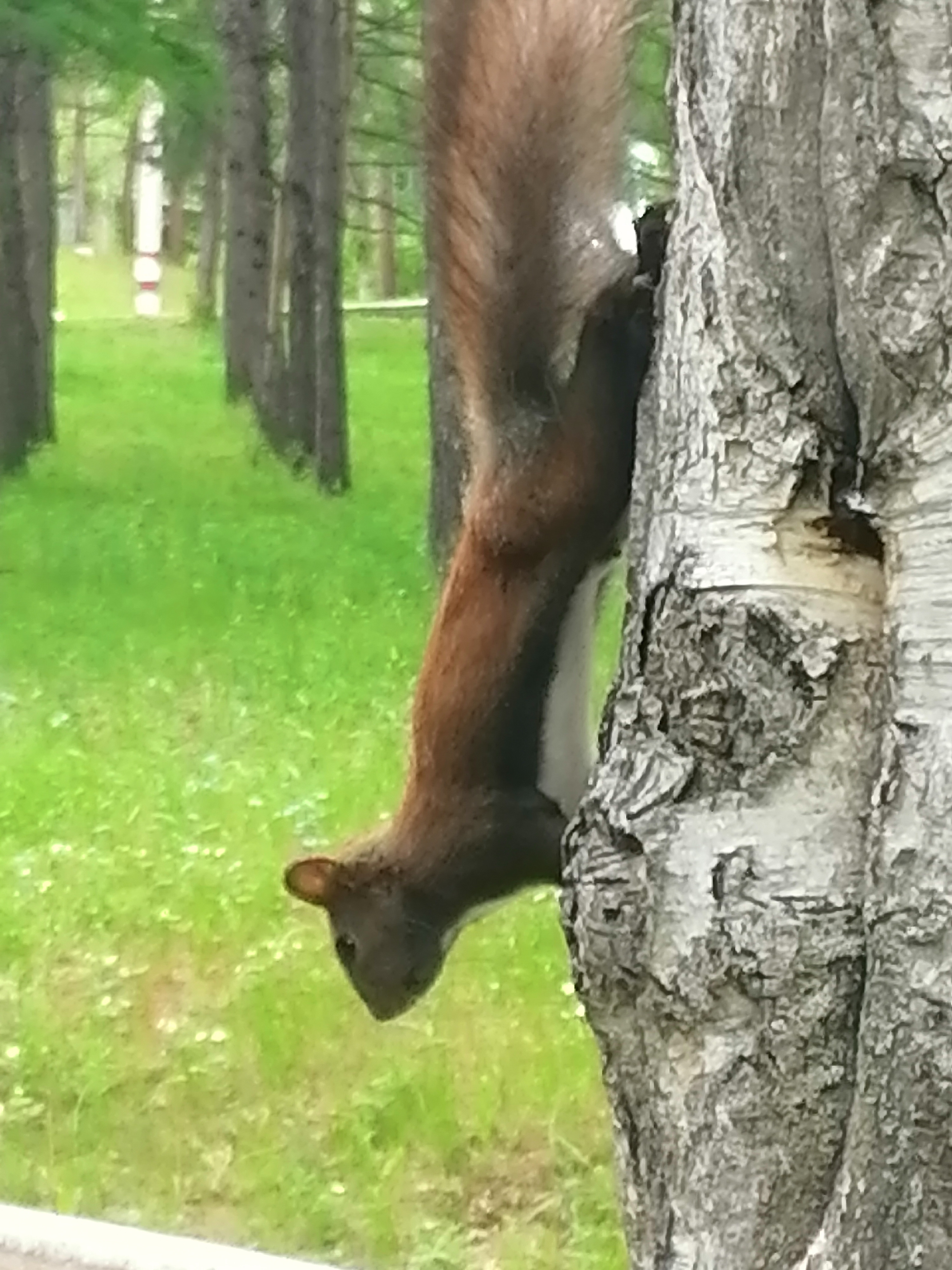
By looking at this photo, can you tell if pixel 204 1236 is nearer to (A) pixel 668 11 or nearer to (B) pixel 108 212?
(A) pixel 668 11

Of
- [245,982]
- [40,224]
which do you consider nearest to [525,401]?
[245,982]

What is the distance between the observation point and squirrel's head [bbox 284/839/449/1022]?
153 inches

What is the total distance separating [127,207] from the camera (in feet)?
132

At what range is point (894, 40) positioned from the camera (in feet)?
6.40

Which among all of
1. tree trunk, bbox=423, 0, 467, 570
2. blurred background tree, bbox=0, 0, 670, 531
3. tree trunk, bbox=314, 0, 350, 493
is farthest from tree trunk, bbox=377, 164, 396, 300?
tree trunk, bbox=423, 0, 467, 570

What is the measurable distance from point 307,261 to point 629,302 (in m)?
12.8

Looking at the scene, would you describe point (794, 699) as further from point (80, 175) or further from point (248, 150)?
point (80, 175)

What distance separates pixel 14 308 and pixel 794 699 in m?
14.2

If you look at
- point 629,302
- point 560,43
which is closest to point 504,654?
point 629,302

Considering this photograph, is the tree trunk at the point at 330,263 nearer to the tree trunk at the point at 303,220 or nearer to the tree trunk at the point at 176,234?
the tree trunk at the point at 303,220

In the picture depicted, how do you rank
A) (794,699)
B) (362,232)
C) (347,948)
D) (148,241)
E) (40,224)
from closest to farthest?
(794,699)
(347,948)
(40,224)
(362,232)
(148,241)

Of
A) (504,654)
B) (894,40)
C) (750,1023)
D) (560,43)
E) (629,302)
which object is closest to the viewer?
(894,40)

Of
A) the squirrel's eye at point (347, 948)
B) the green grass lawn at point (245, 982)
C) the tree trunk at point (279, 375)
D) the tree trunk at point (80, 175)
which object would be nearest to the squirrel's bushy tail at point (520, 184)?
the squirrel's eye at point (347, 948)

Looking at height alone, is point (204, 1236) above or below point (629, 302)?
below
